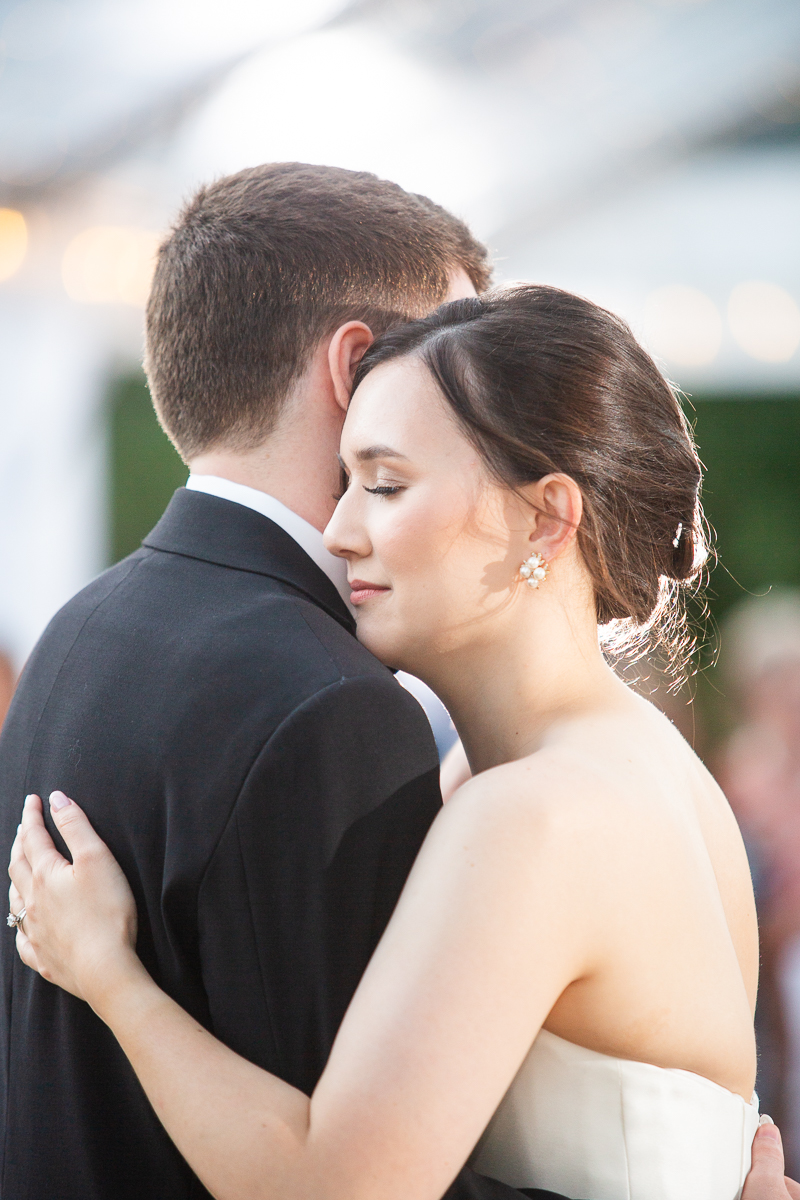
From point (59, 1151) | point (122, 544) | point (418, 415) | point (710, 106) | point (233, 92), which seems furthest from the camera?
point (122, 544)

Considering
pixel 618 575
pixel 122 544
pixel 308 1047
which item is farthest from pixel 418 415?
pixel 122 544

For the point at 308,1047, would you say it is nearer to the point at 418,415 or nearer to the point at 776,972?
the point at 418,415

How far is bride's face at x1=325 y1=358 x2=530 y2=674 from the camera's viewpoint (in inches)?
65.2

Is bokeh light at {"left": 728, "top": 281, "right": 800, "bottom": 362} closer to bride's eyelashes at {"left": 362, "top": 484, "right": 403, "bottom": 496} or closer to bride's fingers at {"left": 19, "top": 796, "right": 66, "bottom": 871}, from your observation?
Result: bride's eyelashes at {"left": 362, "top": 484, "right": 403, "bottom": 496}

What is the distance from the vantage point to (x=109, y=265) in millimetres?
7152

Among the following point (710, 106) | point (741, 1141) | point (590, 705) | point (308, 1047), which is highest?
point (710, 106)

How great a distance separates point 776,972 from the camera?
3.77m

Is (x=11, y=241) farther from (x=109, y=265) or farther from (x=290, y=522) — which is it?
(x=290, y=522)

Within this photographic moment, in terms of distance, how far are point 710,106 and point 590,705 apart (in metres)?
7.11

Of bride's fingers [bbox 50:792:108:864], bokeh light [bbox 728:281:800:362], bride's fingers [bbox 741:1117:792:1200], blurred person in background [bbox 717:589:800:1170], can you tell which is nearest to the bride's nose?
bride's fingers [bbox 50:792:108:864]

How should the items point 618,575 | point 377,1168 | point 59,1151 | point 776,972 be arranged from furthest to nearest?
point 776,972, point 618,575, point 59,1151, point 377,1168

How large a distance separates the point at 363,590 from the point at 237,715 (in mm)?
382

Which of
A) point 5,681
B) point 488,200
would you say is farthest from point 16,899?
point 488,200

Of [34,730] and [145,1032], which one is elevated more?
[34,730]
